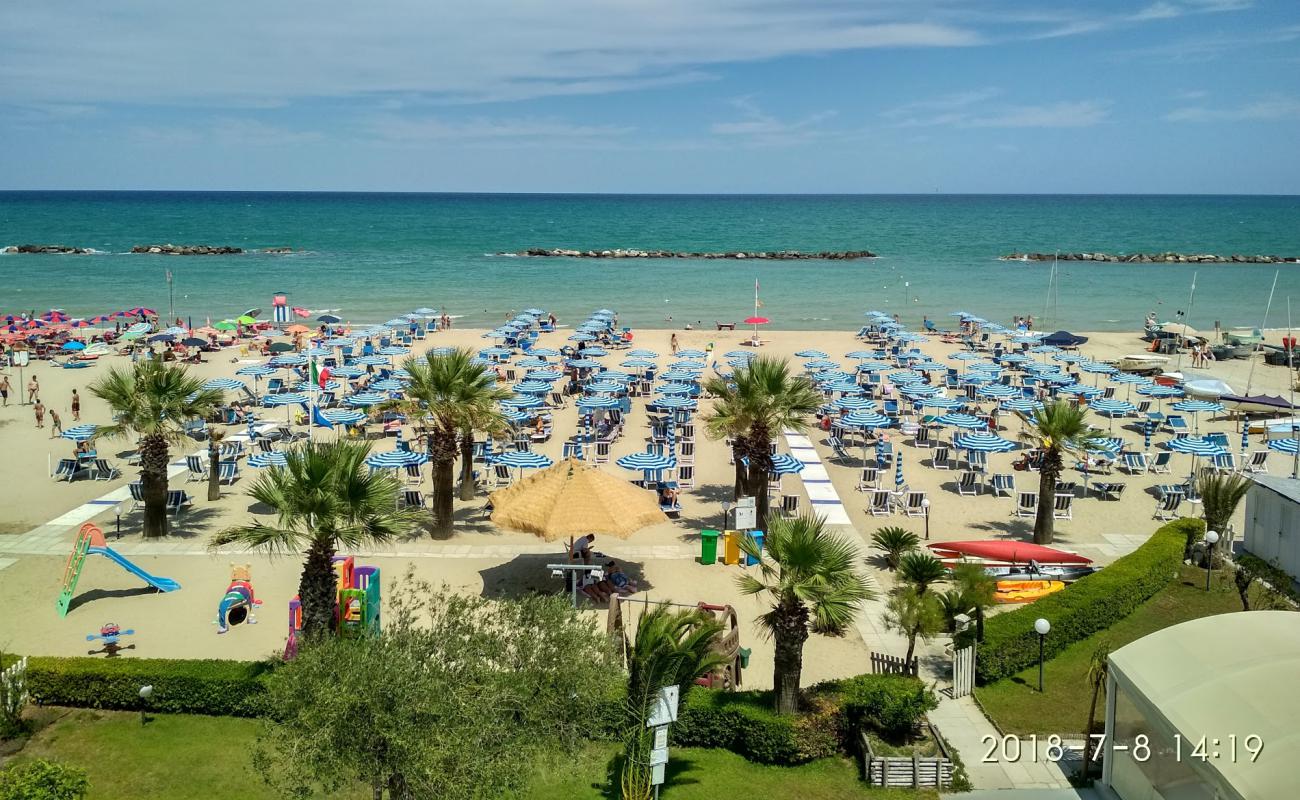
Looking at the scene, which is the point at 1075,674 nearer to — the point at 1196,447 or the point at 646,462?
the point at 646,462

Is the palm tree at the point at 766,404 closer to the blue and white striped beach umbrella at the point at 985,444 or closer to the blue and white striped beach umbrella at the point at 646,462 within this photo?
the blue and white striped beach umbrella at the point at 646,462

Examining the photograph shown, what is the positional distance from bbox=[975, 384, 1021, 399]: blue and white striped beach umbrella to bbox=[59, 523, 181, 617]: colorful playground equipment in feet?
73.2

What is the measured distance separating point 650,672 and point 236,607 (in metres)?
7.71

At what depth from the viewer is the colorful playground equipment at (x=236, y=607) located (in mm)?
14953

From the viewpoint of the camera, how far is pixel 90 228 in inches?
4710

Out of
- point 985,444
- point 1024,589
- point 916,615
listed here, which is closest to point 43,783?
point 916,615

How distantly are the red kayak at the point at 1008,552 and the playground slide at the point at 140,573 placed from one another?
13.3m

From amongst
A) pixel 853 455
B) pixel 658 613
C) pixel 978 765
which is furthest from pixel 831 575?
pixel 853 455

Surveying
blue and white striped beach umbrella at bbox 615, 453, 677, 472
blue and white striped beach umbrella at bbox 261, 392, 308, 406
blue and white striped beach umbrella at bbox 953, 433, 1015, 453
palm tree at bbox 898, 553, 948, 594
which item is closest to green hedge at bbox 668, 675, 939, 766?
palm tree at bbox 898, 553, 948, 594

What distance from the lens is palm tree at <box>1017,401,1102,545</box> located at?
1789 centimetres

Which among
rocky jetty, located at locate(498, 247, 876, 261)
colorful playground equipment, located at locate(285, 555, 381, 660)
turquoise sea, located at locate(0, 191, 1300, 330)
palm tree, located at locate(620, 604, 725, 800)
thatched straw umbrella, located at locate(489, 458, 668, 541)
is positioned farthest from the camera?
rocky jetty, located at locate(498, 247, 876, 261)

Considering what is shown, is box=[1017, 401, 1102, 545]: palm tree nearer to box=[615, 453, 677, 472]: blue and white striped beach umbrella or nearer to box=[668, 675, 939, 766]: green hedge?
box=[615, 453, 677, 472]: blue and white striped beach umbrella

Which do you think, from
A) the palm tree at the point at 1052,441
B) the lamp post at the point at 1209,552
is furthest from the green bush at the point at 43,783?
the lamp post at the point at 1209,552

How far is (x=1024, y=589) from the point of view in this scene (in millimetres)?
16516
